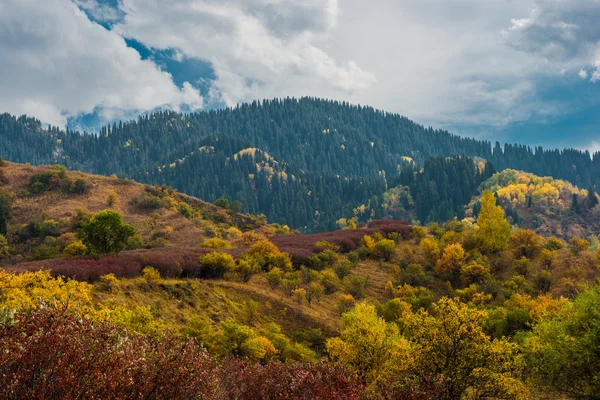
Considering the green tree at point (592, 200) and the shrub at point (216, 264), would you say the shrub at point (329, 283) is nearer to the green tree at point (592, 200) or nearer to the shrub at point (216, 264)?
the shrub at point (216, 264)

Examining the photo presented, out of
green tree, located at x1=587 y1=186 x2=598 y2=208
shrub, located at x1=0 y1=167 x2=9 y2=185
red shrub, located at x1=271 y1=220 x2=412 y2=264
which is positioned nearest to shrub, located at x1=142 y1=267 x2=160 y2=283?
red shrub, located at x1=271 y1=220 x2=412 y2=264

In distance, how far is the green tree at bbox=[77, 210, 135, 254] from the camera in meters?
46.9

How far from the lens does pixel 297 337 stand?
42.2 m

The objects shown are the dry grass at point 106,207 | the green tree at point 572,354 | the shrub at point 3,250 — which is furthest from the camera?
the dry grass at point 106,207

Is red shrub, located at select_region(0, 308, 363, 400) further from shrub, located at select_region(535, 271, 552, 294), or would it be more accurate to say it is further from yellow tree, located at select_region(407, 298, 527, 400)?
shrub, located at select_region(535, 271, 552, 294)

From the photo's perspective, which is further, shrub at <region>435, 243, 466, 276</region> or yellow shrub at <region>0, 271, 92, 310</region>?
shrub at <region>435, 243, 466, 276</region>

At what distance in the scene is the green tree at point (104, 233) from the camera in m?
46.9

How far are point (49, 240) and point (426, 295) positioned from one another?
6512 cm

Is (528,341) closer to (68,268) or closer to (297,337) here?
(297,337)

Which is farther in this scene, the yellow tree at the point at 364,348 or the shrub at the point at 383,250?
the shrub at the point at 383,250

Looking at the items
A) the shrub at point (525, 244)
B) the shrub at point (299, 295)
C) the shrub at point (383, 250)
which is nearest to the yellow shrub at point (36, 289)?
the shrub at point (299, 295)

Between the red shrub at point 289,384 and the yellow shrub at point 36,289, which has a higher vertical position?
the yellow shrub at point 36,289

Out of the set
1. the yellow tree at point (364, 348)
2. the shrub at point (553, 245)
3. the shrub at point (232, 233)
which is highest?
the shrub at point (232, 233)

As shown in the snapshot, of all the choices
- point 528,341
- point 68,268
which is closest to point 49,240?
point 68,268
